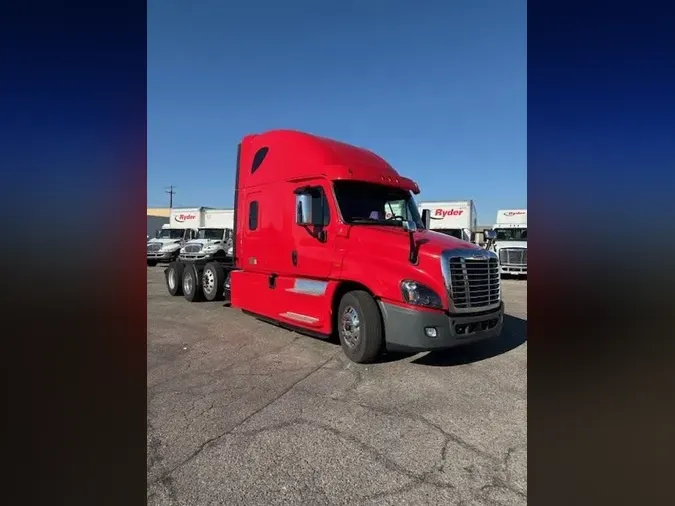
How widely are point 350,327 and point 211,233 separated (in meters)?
17.8

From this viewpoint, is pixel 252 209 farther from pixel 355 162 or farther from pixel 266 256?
pixel 355 162

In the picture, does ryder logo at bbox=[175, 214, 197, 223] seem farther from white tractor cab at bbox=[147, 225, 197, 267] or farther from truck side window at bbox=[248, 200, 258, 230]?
truck side window at bbox=[248, 200, 258, 230]

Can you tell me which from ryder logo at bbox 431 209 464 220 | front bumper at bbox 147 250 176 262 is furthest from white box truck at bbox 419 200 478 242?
front bumper at bbox 147 250 176 262

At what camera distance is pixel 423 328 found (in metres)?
4.58

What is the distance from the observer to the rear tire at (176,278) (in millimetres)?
10743

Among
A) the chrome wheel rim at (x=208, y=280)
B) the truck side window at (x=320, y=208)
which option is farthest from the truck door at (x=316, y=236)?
the chrome wheel rim at (x=208, y=280)

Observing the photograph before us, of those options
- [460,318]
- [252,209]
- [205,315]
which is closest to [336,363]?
[460,318]

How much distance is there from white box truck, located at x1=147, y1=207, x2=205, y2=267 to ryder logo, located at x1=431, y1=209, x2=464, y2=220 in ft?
41.3

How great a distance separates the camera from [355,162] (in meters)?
6.12

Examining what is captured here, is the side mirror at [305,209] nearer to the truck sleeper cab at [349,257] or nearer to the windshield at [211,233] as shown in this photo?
the truck sleeper cab at [349,257]

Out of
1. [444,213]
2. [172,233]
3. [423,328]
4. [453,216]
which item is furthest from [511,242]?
[172,233]

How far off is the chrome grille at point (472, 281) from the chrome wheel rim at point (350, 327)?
1.18 m

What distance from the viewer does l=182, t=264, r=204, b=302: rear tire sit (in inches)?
388
